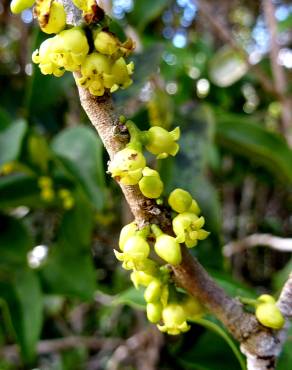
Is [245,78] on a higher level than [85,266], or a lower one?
higher

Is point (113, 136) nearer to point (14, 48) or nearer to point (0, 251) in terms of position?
point (0, 251)

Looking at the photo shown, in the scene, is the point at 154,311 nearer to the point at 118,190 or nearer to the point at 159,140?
the point at 159,140

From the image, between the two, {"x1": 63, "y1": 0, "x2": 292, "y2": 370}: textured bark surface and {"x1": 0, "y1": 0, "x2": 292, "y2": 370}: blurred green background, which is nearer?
{"x1": 63, "y1": 0, "x2": 292, "y2": 370}: textured bark surface

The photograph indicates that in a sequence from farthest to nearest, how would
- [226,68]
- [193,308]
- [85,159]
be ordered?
1. [226,68]
2. [85,159]
3. [193,308]

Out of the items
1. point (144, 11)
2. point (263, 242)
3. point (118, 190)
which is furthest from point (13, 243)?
point (144, 11)

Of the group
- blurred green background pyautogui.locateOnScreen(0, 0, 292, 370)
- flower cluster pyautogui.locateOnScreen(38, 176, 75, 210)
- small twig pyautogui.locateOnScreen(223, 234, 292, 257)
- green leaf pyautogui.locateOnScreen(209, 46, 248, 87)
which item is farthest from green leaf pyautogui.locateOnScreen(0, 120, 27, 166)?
green leaf pyautogui.locateOnScreen(209, 46, 248, 87)

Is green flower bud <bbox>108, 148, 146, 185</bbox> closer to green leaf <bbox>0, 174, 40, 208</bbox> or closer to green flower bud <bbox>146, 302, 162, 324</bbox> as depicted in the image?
green flower bud <bbox>146, 302, 162, 324</bbox>

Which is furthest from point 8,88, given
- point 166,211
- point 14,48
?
point 166,211
